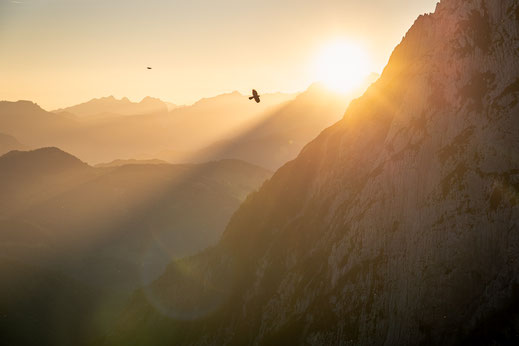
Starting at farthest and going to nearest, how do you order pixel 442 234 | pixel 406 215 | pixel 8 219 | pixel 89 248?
pixel 8 219
pixel 89 248
pixel 406 215
pixel 442 234

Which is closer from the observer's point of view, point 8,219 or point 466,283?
point 466,283

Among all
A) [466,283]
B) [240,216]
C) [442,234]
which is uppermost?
[240,216]

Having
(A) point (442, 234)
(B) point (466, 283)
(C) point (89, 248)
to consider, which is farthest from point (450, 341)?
(C) point (89, 248)

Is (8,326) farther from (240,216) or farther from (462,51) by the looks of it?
(462,51)

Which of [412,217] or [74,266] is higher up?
[74,266]

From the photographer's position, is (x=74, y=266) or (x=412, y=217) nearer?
(x=412, y=217)

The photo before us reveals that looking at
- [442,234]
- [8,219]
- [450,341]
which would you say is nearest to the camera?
[450,341]

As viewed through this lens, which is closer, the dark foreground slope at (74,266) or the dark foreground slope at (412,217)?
the dark foreground slope at (412,217)

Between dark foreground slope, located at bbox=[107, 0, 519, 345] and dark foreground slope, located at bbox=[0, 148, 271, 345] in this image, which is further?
dark foreground slope, located at bbox=[0, 148, 271, 345]
